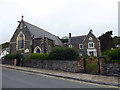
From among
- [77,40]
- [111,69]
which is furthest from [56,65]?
[77,40]

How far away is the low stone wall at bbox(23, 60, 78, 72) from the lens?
10.6 metres

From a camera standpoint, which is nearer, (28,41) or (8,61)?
(8,61)

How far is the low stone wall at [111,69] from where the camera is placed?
27.5 feet

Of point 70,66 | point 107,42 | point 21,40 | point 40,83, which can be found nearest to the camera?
point 40,83

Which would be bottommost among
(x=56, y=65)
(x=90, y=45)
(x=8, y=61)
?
(x=8, y=61)

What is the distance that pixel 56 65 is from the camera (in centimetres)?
1198

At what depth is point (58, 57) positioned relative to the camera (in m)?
12.1

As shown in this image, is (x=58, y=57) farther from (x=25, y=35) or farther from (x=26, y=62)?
(x=25, y=35)

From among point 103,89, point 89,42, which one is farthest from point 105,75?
point 89,42

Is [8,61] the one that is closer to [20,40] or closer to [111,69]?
[20,40]

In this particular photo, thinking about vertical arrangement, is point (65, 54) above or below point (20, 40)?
below

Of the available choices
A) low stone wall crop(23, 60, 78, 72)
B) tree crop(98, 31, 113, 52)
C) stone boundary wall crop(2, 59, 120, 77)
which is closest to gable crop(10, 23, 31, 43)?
stone boundary wall crop(2, 59, 120, 77)

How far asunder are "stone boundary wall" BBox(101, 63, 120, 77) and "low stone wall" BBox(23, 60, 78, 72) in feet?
9.29

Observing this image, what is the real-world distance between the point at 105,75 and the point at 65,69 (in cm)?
433
